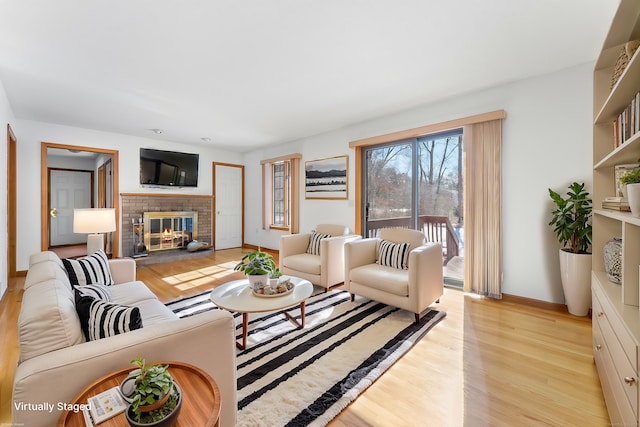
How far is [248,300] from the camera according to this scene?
7.03 ft

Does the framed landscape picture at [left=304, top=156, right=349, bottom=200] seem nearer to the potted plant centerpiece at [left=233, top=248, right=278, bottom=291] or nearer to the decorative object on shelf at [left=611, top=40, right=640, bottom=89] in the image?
the potted plant centerpiece at [left=233, top=248, right=278, bottom=291]

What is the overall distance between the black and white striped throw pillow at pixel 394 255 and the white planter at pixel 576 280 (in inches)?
54.7

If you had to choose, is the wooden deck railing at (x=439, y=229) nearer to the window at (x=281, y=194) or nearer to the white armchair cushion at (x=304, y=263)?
the white armchair cushion at (x=304, y=263)

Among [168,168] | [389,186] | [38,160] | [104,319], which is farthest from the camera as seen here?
[168,168]

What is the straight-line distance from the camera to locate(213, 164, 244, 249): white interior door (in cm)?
645

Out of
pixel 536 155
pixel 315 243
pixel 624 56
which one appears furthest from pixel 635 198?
pixel 315 243

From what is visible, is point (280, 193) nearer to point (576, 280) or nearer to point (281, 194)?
point (281, 194)

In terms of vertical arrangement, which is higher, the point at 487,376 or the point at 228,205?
the point at 228,205

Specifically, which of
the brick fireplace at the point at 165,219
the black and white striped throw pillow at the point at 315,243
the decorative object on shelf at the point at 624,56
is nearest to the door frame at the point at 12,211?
the brick fireplace at the point at 165,219

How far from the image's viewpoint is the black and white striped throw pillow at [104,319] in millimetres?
1155

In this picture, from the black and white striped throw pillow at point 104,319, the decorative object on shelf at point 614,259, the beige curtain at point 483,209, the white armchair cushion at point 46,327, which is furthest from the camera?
the beige curtain at point 483,209

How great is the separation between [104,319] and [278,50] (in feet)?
7.25

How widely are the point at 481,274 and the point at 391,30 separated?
8.70 ft

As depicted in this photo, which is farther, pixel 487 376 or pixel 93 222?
pixel 93 222
